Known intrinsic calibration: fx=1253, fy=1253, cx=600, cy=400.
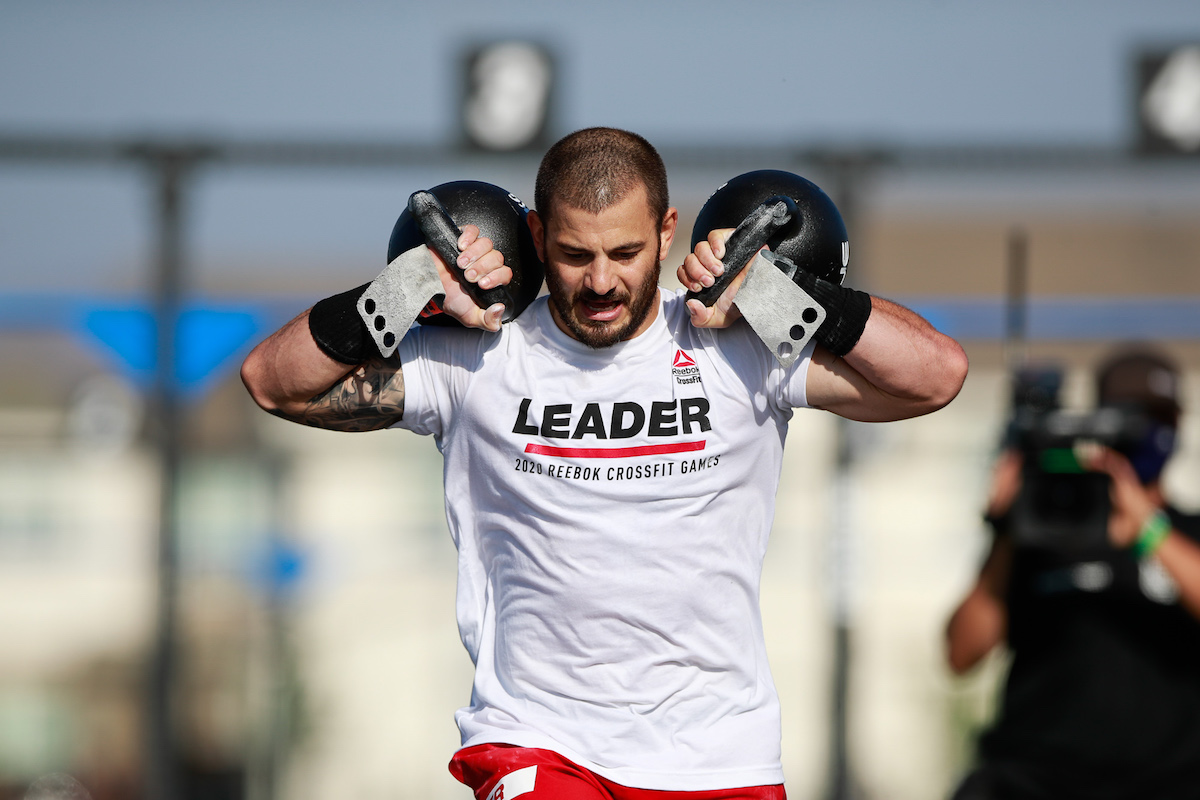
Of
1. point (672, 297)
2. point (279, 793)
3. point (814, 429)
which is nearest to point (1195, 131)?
point (672, 297)

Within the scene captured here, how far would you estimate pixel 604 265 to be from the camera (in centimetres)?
232

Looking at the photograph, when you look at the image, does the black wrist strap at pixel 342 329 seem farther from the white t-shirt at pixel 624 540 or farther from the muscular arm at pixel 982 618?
the muscular arm at pixel 982 618

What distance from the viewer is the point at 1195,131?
512 cm

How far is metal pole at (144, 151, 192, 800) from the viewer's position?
5.32 m

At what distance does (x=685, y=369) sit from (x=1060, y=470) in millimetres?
1783

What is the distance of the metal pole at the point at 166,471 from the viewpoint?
210 inches

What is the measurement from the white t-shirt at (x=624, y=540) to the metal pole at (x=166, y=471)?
3.30 m

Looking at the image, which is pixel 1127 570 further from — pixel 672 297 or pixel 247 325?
pixel 247 325

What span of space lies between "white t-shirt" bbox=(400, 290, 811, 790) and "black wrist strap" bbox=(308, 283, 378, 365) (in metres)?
0.12

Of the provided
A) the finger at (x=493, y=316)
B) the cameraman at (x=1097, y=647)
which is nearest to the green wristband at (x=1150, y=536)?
the cameraman at (x=1097, y=647)

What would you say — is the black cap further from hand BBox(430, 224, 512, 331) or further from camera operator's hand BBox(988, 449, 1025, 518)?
hand BBox(430, 224, 512, 331)

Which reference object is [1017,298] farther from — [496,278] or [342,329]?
[342,329]

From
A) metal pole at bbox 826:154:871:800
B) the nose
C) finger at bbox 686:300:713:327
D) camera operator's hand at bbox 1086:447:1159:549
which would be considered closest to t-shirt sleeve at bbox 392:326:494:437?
the nose

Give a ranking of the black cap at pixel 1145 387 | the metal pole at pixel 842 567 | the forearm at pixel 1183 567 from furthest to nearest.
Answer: the metal pole at pixel 842 567
the black cap at pixel 1145 387
the forearm at pixel 1183 567
